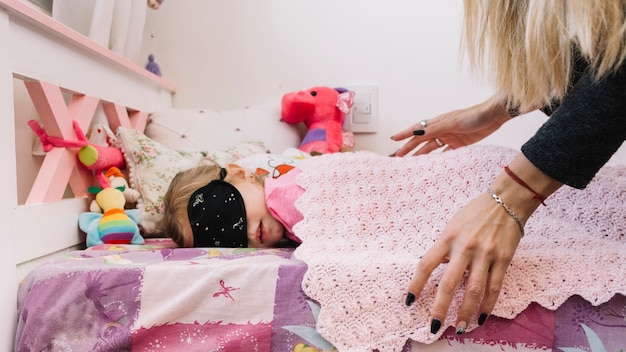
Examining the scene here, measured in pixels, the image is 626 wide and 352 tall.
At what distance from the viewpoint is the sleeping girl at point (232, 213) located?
903 millimetres

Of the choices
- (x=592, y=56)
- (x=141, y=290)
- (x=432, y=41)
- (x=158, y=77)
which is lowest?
(x=141, y=290)

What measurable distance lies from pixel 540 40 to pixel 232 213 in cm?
59

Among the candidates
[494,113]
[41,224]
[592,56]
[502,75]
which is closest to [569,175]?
[592,56]

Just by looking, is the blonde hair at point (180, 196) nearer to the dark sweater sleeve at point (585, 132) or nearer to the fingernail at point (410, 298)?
the fingernail at point (410, 298)

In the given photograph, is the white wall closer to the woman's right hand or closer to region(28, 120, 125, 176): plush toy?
the woman's right hand

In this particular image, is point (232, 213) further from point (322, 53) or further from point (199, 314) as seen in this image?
point (322, 53)

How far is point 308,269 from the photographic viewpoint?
631mm

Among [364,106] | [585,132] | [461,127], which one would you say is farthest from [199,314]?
[364,106]

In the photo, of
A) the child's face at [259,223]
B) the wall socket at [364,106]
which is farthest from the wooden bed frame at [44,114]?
the wall socket at [364,106]

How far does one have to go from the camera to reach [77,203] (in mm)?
977

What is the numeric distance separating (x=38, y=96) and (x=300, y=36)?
892 mm

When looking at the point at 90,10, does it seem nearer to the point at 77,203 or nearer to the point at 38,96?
the point at 38,96

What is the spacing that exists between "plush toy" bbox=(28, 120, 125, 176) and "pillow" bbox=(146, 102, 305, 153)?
0.28 meters

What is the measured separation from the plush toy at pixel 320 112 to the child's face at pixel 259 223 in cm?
47
